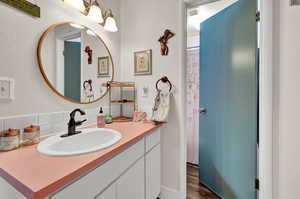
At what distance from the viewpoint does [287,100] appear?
2.84 ft

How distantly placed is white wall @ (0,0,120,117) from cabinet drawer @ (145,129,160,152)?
2.50 ft

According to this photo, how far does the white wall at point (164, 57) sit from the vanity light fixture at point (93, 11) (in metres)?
0.31

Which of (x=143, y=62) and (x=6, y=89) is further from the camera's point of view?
(x=143, y=62)

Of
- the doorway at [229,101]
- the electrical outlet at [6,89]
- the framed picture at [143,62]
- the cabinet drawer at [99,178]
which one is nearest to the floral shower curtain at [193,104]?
the doorway at [229,101]

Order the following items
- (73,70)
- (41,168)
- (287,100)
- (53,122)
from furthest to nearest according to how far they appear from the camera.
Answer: (73,70) → (53,122) → (287,100) → (41,168)

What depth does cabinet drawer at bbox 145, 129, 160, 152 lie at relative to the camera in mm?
1101

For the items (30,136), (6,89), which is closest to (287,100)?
(30,136)

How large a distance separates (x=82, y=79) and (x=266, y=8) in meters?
1.64

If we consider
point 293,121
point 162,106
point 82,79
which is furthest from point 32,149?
point 293,121

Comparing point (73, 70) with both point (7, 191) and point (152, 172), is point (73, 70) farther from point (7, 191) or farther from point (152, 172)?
point (152, 172)

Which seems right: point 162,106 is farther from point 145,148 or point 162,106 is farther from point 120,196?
point 120,196

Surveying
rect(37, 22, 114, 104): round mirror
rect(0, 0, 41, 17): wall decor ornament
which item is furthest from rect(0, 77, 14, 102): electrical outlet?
rect(0, 0, 41, 17): wall decor ornament

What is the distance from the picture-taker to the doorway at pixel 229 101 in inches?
44.0

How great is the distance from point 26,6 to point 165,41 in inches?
44.0
